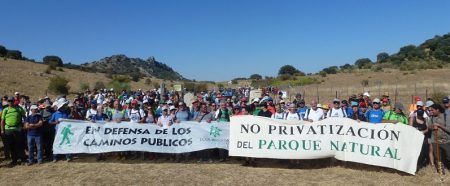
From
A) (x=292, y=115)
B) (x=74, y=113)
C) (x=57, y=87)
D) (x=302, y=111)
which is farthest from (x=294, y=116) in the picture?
(x=57, y=87)

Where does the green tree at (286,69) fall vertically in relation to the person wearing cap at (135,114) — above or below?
above

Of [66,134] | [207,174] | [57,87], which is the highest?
[57,87]

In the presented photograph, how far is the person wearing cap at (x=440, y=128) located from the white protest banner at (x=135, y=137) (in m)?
5.02

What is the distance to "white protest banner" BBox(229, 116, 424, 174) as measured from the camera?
9.88 m

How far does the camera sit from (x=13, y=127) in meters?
11.3

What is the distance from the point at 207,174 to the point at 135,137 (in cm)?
268

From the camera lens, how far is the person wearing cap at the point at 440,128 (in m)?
9.67

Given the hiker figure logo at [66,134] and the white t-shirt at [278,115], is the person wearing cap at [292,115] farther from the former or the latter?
the hiker figure logo at [66,134]

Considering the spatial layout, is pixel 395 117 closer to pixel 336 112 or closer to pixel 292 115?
pixel 336 112

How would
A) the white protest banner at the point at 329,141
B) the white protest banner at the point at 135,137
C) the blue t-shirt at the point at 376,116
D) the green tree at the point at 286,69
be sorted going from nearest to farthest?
the white protest banner at the point at 329,141 → the blue t-shirt at the point at 376,116 → the white protest banner at the point at 135,137 → the green tree at the point at 286,69

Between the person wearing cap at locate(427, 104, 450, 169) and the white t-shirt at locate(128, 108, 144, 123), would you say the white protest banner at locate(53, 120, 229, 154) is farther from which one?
the person wearing cap at locate(427, 104, 450, 169)

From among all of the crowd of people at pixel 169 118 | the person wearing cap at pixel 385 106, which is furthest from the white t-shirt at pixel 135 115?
the person wearing cap at pixel 385 106

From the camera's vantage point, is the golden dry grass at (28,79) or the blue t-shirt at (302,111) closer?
the blue t-shirt at (302,111)

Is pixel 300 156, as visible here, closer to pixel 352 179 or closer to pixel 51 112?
pixel 352 179
